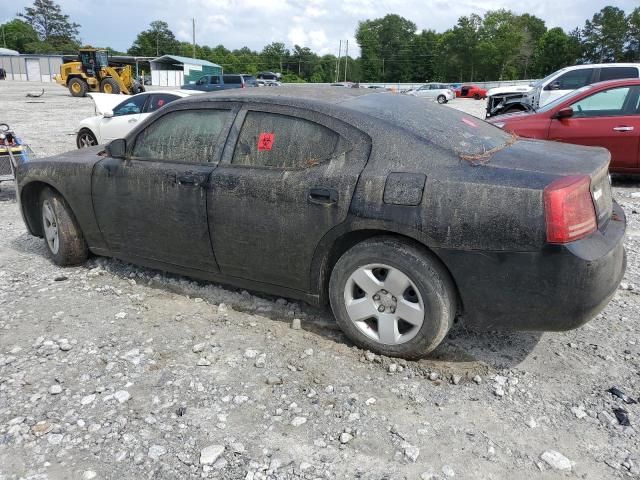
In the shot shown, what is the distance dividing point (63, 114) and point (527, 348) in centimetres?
2210

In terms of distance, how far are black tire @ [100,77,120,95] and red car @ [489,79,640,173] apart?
26609 mm

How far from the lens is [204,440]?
2617 millimetres

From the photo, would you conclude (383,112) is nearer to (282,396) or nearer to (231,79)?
(282,396)

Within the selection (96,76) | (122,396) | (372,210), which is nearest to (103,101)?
(122,396)

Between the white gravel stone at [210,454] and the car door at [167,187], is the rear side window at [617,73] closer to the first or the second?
the car door at [167,187]

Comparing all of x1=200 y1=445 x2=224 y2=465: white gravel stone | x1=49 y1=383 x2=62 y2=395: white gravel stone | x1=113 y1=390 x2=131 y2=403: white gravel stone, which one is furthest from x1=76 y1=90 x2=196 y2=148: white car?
x1=200 y1=445 x2=224 y2=465: white gravel stone

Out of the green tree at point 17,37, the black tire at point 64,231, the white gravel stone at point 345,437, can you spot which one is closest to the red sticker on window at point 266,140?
the white gravel stone at point 345,437

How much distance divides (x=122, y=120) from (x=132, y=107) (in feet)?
1.26

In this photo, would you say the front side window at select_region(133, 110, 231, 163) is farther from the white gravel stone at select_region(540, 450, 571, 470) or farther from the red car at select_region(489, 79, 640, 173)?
the red car at select_region(489, 79, 640, 173)

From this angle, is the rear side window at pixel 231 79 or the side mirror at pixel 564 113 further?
the rear side window at pixel 231 79

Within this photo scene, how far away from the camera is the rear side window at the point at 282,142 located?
3359 millimetres

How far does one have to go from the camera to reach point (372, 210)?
3086 millimetres

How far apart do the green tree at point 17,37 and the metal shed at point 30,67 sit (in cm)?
4409

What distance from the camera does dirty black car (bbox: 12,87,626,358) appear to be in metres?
2.78
